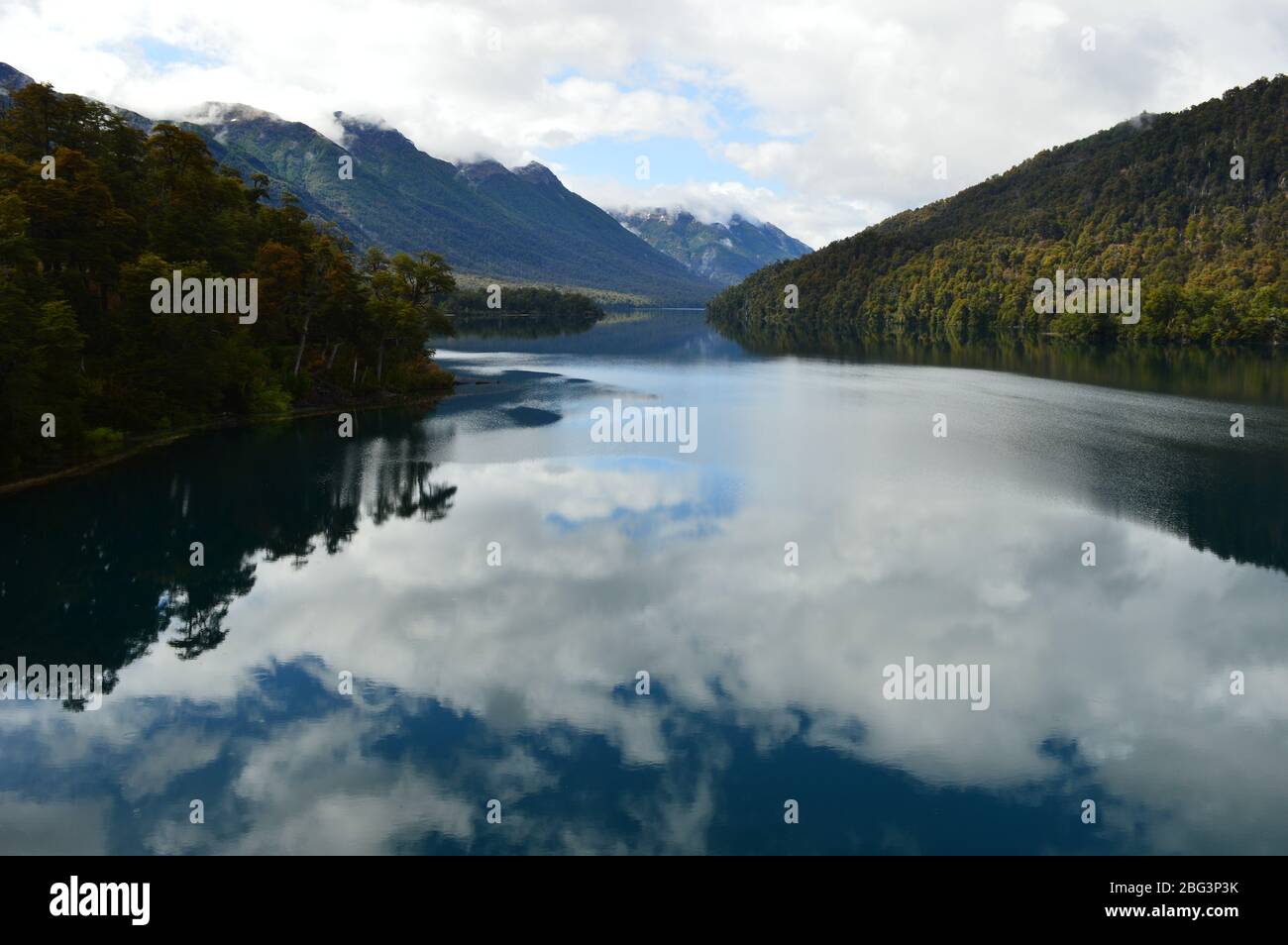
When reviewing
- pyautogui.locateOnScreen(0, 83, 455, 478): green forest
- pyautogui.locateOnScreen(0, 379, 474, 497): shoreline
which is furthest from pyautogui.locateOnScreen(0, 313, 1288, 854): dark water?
pyautogui.locateOnScreen(0, 83, 455, 478): green forest

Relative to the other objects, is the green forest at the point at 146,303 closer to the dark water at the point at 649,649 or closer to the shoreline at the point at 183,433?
the shoreline at the point at 183,433

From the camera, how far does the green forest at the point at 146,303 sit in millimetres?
49562

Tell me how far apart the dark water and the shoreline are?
6.28ft

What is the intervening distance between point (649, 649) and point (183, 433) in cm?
4959

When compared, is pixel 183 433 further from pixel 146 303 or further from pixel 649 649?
pixel 649 649

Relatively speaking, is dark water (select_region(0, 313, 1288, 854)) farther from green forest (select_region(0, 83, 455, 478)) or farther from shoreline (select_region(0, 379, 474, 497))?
green forest (select_region(0, 83, 455, 478))

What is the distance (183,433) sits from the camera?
65.2 m

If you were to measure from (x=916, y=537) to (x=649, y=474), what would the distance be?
19.1m

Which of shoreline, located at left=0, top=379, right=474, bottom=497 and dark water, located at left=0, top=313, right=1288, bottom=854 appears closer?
dark water, located at left=0, top=313, right=1288, bottom=854

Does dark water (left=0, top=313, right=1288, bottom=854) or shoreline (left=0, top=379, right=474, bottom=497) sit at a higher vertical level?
shoreline (left=0, top=379, right=474, bottom=497)

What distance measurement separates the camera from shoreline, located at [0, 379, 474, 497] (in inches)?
1954

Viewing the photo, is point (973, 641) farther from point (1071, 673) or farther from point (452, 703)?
point (452, 703)

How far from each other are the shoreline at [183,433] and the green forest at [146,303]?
67cm

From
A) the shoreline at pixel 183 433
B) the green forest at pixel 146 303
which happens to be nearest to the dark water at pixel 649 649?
the shoreline at pixel 183 433
